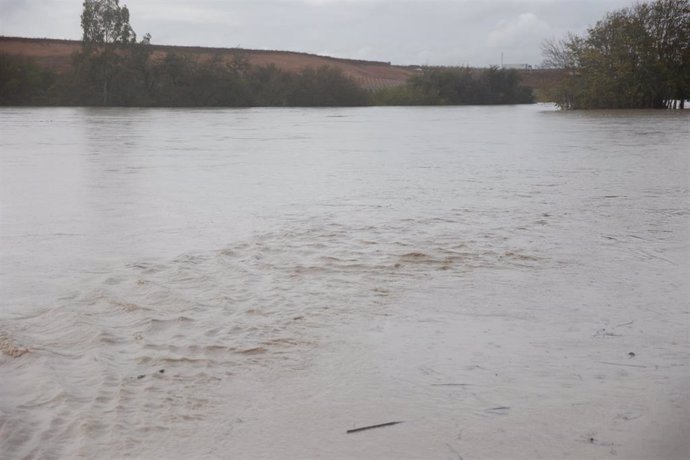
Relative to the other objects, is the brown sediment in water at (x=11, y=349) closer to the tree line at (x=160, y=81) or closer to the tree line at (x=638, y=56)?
the tree line at (x=638, y=56)

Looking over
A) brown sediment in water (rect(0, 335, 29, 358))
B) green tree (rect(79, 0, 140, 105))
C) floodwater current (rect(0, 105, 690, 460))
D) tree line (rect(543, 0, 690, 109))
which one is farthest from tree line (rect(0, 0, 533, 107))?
brown sediment in water (rect(0, 335, 29, 358))

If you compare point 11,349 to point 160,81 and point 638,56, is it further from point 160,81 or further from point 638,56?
point 160,81

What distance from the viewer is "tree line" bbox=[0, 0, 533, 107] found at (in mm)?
49500

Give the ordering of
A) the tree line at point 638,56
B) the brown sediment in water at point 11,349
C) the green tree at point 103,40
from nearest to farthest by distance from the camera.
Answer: the brown sediment in water at point 11,349 < the tree line at point 638,56 < the green tree at point 103,40

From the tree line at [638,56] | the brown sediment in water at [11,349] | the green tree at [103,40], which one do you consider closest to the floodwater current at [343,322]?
the brown sediment in water at [11,349]

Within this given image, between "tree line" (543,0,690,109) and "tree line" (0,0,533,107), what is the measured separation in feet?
81.5

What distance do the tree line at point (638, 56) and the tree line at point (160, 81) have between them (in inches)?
978

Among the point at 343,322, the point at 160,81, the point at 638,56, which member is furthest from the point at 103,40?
the point at 343,322

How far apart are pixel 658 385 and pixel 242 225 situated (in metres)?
3.67

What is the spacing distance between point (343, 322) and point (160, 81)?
5114 centimetres

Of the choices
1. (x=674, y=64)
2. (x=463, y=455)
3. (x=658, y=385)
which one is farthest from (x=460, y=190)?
(x=674, y=64)

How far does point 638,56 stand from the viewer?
32.6 metres

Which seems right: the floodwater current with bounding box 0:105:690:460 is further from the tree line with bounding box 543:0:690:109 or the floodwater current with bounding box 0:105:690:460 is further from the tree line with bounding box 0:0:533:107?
the tree line with bounding box 0:0:533:107

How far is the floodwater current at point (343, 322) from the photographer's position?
2381mm
